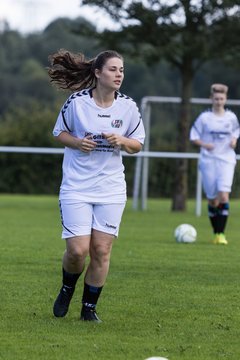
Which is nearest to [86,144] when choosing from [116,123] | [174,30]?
[116,123]

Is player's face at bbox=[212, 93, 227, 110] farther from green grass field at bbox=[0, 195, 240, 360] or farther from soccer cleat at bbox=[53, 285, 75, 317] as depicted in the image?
soccer cleat at bbox=[53, 285, 75, 317]

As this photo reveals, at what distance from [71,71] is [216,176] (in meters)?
7.08

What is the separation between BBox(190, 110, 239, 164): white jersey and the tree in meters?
9.11

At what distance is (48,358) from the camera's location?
672 centimetres

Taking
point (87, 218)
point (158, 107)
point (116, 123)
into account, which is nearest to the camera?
point (87, 218)

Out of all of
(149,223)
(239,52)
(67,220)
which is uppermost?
(239,52)

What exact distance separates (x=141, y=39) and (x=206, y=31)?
1676 millimetres

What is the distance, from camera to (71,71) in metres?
8.49

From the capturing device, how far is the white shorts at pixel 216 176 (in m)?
15.1

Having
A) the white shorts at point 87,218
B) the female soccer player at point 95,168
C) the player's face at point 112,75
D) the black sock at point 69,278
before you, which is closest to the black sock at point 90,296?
the female soccer player at point 95,168

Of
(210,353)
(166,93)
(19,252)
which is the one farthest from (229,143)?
(166,93)

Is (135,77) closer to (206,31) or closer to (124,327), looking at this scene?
(206,31)

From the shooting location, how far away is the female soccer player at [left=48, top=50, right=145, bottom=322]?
7992mm

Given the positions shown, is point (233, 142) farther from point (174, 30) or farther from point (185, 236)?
point (174, 30)
